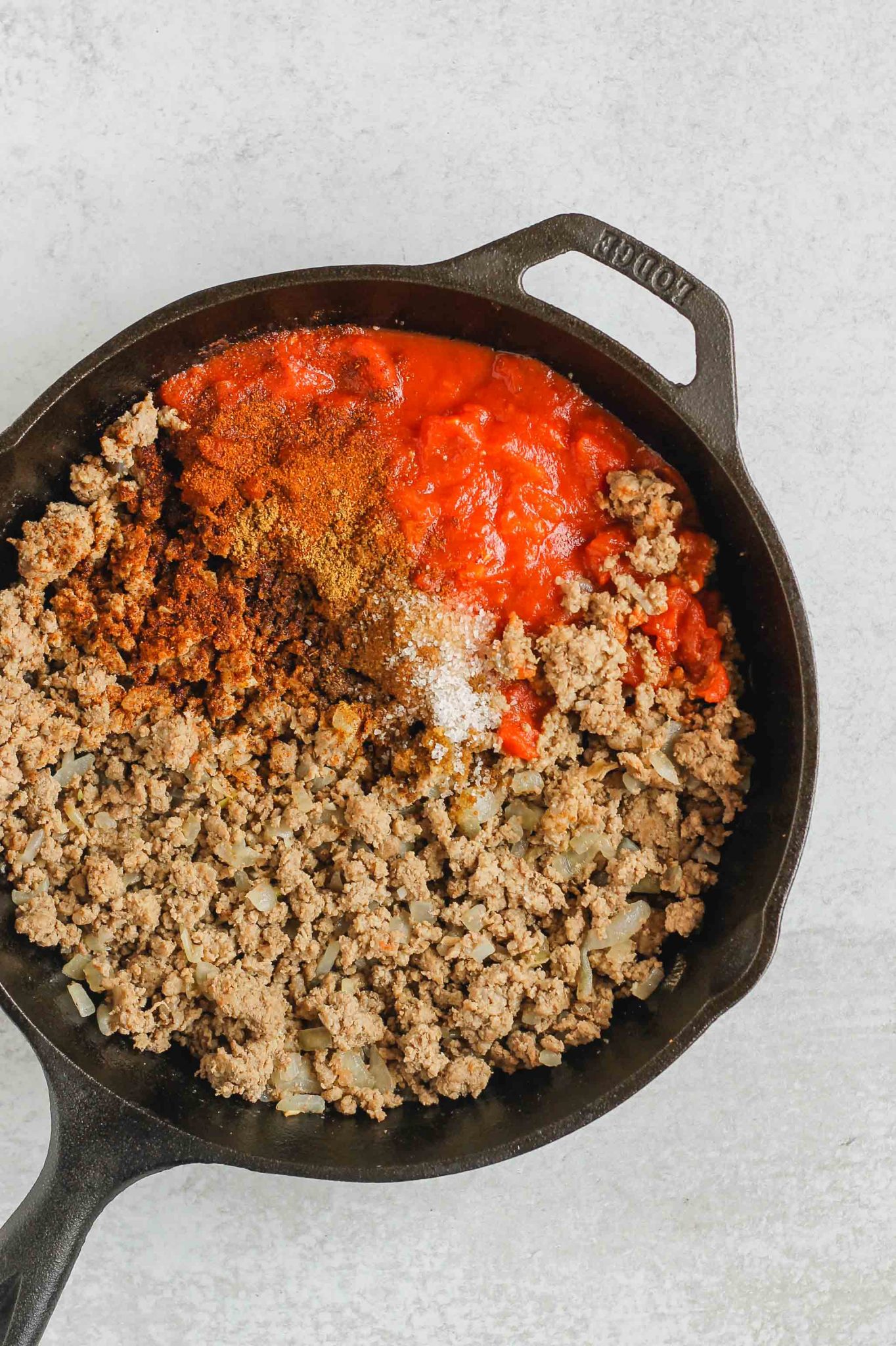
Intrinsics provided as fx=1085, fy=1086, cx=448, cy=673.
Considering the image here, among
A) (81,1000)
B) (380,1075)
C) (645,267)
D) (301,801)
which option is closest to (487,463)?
(645,267)

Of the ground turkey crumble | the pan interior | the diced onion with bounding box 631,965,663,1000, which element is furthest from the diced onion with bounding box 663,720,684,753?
the diced onion with bounding box 631,965,663,1000

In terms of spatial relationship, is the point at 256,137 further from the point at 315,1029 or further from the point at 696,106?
the point at 315,1029

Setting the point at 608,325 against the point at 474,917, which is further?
the point at 608,325

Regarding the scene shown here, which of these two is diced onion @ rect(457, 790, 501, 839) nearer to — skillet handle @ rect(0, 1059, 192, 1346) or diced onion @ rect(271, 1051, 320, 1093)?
diced onion @ rect(271, 1051, 320, 1093)

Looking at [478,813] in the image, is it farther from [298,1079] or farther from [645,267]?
[645,267]

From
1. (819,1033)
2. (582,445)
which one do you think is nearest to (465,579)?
(582,445)

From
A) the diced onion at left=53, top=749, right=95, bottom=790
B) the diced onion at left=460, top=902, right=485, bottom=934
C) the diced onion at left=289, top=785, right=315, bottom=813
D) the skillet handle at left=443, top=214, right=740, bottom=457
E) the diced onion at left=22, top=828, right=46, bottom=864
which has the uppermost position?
the skillet handle at left=443, top=214, right=740, bottom=457
